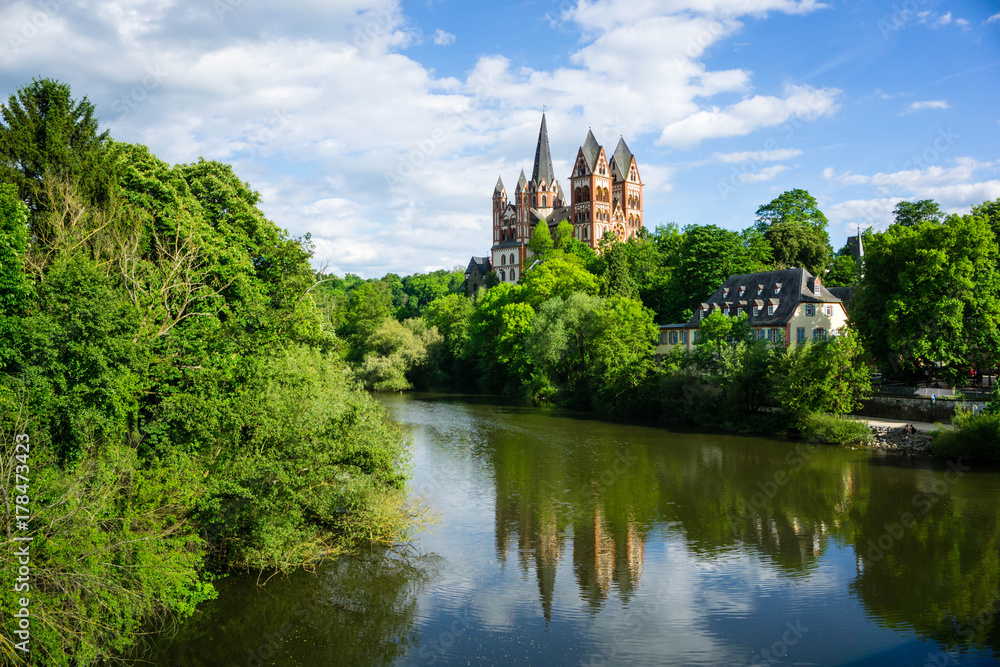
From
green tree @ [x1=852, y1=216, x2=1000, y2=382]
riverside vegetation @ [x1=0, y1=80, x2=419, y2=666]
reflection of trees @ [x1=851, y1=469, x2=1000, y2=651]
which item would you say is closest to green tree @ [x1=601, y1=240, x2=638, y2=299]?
green tree @ [x1=852, y1=216, x2=1000, y2=382]

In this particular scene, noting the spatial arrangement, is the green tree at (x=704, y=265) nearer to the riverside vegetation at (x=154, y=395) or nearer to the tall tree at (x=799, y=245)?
the tall tree at (x=799, y=245)

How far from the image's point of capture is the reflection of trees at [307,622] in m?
13.3

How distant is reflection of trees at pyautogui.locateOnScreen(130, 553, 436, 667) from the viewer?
43.7 feet

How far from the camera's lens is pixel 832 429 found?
113 ft

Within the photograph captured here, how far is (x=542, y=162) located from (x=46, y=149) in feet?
341

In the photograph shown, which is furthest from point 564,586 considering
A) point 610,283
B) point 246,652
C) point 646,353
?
point 610,283

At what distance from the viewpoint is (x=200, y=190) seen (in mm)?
22500

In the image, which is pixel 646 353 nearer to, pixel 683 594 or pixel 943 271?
pixel 943 271

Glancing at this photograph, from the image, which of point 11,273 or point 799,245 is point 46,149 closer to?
point 11,273

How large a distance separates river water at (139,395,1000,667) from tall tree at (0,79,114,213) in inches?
431

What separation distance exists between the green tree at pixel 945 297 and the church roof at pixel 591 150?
71873mm

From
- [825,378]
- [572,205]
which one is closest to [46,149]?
[825,378]

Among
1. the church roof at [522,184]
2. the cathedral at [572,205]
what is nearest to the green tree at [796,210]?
the cathedral at [572,205]

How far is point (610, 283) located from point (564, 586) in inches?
1966
